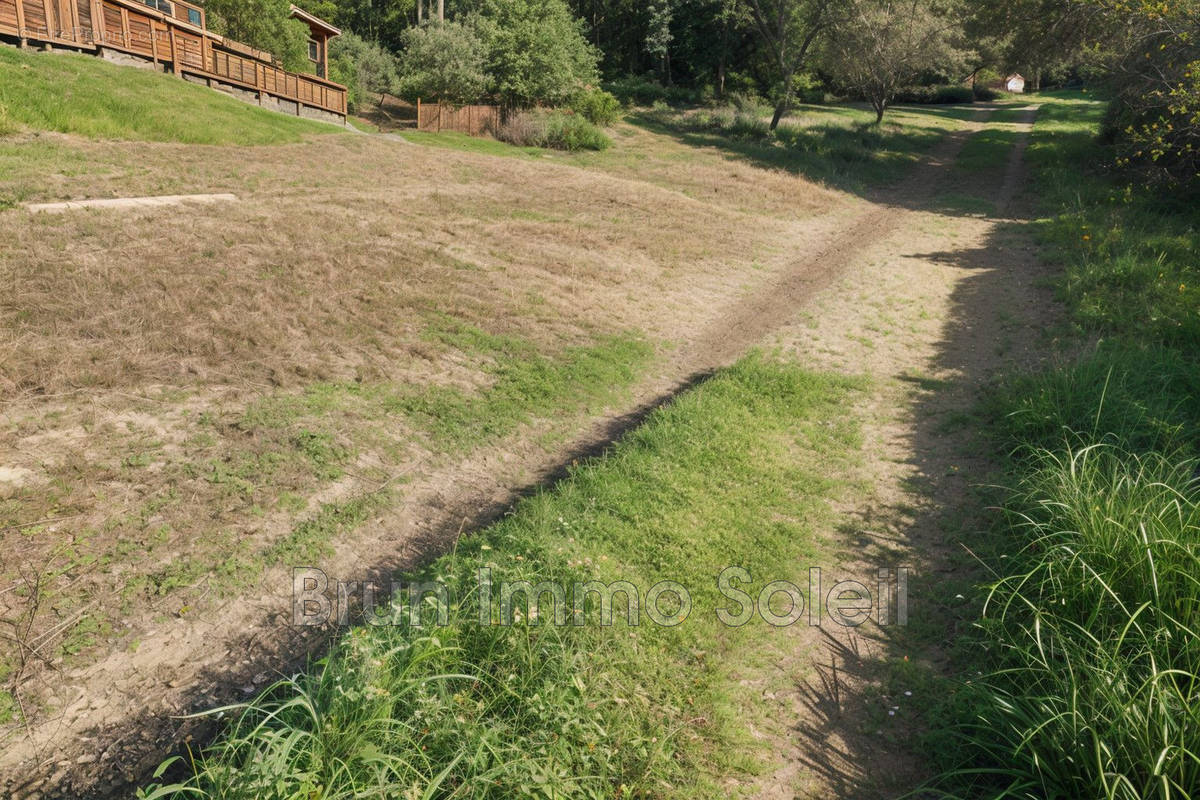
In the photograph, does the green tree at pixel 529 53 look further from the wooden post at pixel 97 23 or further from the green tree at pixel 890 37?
the wooden post at pixel 97 23


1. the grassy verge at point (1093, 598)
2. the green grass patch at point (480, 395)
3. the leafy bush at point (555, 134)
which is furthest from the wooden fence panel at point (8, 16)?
the grassy verge at point (1093, 598)


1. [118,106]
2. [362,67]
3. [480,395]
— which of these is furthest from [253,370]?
[362,67]

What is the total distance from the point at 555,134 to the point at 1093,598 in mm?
25057

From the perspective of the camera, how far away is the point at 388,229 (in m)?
12.2

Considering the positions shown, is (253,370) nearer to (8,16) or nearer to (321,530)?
(321,530)

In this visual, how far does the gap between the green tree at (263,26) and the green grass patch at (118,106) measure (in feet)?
23.5

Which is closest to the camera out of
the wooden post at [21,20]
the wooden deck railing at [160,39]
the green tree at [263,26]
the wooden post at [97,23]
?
the wooden post at [21,20]

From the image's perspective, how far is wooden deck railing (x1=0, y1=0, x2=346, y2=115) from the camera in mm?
19006

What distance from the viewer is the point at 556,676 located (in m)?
3.68

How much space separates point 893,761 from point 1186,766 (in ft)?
3.75

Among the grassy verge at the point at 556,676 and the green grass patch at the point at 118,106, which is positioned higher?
the green grass patch at the point at 118,106

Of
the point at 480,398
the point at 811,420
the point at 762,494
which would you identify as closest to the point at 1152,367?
the point at 811,420

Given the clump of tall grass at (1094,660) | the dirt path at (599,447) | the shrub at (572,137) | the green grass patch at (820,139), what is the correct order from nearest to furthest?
1. the clump of tall grass at (1094,660)
2. the dirt path at (599,447)
3. the green grass patch at (820,139)
4. the shrub at (572,137)

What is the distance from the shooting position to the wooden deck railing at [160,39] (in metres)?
19.0
